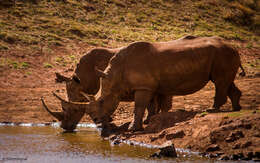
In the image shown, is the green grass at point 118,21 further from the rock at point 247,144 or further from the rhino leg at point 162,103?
the rock at point 247,144

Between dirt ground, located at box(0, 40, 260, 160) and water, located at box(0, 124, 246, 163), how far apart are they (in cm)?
70

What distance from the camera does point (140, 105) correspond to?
13961 millimetres

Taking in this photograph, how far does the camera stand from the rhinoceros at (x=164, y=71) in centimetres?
1395

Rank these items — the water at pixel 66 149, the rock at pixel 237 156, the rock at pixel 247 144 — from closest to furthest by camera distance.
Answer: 1. the rock at pixel 237 156
2. the rock at pixel 247 144
3. the water at pixel 66 149

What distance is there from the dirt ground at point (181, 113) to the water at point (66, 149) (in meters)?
0.70

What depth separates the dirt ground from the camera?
10500 mm

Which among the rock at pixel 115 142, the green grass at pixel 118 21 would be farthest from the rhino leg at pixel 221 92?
the green grass at pixel 118 21

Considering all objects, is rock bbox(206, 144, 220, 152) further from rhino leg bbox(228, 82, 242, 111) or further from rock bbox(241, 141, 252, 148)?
rhino leg bbox(228, 82, 242, 111)

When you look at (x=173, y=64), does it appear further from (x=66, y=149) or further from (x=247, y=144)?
(x=247, y=144)

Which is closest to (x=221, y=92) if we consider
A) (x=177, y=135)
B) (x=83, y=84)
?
(x=177, y=135)

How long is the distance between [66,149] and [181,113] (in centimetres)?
340

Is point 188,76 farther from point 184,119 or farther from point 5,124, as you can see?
point 5,124

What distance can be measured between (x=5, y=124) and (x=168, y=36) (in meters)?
23.0

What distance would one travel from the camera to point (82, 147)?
12555mm
